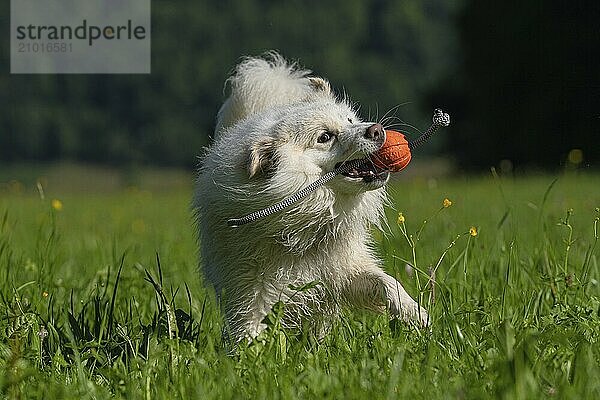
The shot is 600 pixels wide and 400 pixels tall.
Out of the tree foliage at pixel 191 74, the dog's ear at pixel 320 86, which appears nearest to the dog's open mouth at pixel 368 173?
the dog's ear at pixel 320 86

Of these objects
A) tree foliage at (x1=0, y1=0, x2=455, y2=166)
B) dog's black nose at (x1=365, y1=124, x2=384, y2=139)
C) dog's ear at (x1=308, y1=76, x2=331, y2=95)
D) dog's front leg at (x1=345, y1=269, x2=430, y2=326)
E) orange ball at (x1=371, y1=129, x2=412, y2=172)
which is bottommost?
tree foliage at (x1=0, y1=0, x2=455, y2=166)

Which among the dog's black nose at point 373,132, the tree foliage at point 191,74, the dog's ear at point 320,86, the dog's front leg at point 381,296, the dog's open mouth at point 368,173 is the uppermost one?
the dog's ear at point 320,86

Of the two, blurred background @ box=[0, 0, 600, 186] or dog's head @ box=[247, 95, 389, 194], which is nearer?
dog's head @ box=[247, 95, 389, 194]

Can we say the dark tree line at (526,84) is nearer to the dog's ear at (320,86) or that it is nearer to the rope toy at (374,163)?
the dog's ear at (320,86)

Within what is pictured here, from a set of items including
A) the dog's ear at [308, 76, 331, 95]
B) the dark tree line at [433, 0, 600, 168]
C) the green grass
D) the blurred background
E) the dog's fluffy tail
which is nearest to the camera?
the green grass

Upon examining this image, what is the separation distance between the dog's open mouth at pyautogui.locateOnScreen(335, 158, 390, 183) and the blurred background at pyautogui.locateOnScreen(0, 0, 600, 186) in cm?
2218

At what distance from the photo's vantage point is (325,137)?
4086mm

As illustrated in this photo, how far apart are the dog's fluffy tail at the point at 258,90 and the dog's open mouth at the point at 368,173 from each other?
3.42 ft

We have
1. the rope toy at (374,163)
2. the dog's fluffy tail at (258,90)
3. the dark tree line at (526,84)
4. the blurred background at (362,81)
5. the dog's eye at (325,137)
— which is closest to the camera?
the rope toy at (374,163)

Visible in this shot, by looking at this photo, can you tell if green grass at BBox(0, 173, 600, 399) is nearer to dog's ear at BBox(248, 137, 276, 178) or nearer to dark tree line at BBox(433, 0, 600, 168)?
dog's ear at BBox(248, 137, 276, 178)

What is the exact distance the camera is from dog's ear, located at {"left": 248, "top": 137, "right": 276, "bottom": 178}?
156 inches

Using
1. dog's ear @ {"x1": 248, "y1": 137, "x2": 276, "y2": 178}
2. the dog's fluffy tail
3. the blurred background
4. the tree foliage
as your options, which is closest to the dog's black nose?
dog's ear @ {"x1": 248, "y1": 137, "x2": 276, "y2": 178}

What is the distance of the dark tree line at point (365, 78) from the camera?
28.7 m

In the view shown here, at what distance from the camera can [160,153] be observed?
191 ft
